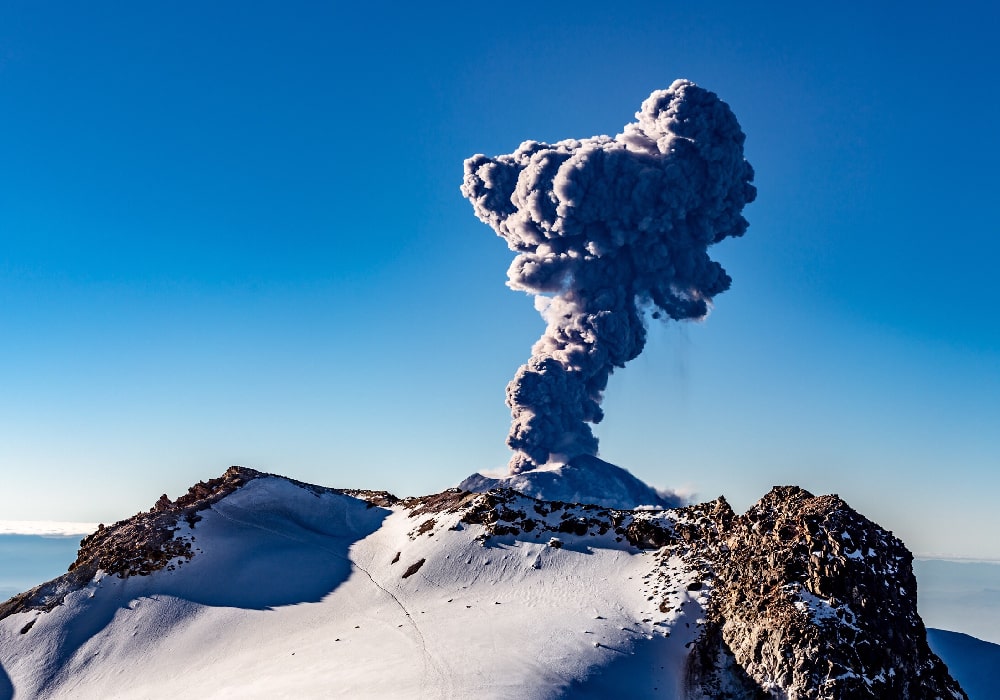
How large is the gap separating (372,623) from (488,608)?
4412mm

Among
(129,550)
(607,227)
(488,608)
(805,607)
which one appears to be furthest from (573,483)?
(805,607)

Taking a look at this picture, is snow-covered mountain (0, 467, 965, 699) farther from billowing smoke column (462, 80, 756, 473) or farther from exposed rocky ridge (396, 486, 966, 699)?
billowing smoke column (462, 80, 756, 473)

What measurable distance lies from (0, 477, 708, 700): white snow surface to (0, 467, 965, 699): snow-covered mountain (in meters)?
0.09

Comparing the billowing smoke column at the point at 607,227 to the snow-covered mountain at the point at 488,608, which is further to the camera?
the billowing smoke column at the point at 607,227

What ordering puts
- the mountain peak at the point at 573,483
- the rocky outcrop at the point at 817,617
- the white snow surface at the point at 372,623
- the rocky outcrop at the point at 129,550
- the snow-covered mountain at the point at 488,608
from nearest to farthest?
the rocky outcrop at the point at 817,617
the snow-covered mountain at the point at 488,608
the white snow surface at the point at 372,623
the rocky outcrop at the point at 129,550
the mountain peak at the point at 573,483

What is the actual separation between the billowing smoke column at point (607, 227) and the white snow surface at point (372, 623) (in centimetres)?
10587

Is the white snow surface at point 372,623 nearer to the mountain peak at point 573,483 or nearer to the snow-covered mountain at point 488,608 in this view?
the snow-covered mountain at point 488,608

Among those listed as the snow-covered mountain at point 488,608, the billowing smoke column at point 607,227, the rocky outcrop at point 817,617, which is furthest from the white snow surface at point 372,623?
the billowing smoke column at point 607,227

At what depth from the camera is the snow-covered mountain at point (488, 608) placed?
82.1 feet

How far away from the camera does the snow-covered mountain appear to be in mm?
25031

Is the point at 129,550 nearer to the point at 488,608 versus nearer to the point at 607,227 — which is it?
the point at 488,608

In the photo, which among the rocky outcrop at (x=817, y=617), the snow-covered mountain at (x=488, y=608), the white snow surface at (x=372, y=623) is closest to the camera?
the rocky outcrop at (x=817, y=617)

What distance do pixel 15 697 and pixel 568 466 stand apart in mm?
141227

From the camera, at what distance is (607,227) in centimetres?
14425
